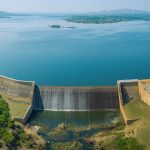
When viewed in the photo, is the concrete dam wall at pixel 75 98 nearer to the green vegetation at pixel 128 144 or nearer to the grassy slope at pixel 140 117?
the grassy slope at pixel 140 117

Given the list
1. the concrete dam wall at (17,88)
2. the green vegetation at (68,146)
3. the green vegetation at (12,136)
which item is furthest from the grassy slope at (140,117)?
the concrete dam wall at (17,88)

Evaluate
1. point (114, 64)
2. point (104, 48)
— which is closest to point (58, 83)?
point (114, 64)

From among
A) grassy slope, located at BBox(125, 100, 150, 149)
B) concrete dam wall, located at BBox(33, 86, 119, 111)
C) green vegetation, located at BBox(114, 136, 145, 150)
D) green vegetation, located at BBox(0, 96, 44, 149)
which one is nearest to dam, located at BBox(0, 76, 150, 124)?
concrete dam wall, located at BBox(33, 86, 119, 111)

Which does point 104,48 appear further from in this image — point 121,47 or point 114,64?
point 114,64

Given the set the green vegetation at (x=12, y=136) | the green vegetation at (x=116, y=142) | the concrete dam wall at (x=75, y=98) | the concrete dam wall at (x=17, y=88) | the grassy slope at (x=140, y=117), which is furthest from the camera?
the concrete dam wall at (x=17, y=88)

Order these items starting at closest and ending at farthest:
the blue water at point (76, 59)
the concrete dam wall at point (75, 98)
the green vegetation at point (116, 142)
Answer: the green vegetation at point (116, 142) < the concrete dam wall at point (75, 98) < the blue water at point (76, 59)

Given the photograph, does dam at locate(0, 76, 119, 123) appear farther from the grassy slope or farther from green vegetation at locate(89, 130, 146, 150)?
green vegetation at locate(89, 130, 146, 150)

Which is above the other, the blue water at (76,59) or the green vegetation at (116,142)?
the green vegetation at (116,142)
